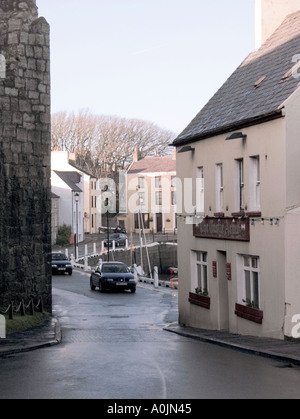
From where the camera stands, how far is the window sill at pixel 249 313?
21.5 meters

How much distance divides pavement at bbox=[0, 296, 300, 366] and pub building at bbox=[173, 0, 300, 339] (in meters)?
0.77

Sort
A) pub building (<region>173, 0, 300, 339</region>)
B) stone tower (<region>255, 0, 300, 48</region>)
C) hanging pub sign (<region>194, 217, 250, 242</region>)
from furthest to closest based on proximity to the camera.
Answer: stone tower (<region>255, 0, 300, 48</region>)
hanging pub sign (<region>194, 217, 250, 242</region>)
pub building (<region>173, 0, 300, 339</region>)

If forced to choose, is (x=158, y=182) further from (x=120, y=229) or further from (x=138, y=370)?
(x=138, y=370)

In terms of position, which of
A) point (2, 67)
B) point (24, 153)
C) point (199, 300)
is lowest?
point (199, 300)

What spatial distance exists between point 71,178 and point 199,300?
75475 mm

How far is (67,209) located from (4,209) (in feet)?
234

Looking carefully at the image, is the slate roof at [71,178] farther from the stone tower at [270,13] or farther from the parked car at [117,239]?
the stone tower at [270,13]

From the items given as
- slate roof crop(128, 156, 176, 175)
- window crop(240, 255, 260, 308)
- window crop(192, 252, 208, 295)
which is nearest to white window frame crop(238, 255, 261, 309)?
window crop(240, 255, 260, 308)

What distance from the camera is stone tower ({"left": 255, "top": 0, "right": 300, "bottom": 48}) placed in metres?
27.4

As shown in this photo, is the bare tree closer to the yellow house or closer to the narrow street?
the yellow house

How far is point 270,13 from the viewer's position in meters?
27.8

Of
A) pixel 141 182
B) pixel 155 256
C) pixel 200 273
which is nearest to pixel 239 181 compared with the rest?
pixel 200 273

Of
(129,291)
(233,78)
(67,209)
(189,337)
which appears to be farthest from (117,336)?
(67,209)

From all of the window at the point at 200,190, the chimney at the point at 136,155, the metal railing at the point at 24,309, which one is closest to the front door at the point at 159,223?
the chimney at the point at 136,155
